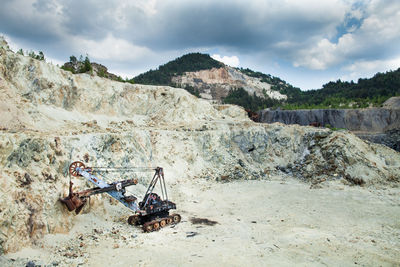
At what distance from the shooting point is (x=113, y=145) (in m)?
16.5

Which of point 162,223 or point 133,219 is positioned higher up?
point 133,219

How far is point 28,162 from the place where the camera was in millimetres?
10820

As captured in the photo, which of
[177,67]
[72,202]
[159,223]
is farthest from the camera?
[177,67]

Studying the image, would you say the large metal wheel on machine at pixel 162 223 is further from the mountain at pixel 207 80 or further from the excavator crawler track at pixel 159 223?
the mountain at pixel 207 80

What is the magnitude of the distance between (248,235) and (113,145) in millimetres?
10256

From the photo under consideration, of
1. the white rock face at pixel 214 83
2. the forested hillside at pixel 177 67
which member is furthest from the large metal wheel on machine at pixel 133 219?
the forested hillside at pixel 177 67

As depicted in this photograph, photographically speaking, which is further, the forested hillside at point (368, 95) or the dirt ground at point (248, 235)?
the forested hillside at point (368, 95)

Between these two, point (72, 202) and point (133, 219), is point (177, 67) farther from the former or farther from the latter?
point (72, 202)

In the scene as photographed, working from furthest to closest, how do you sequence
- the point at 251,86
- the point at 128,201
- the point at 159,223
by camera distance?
1. the point at 251,86
2. the point at 159,223
3. the point at 128,201

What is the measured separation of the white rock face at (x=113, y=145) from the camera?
32.3 feet

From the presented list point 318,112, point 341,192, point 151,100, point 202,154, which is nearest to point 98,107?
point 151,100

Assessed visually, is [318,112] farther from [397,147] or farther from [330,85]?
[330,85]

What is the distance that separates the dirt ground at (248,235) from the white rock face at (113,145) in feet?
3.55

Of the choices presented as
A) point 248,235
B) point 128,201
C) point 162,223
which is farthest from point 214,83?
point 248,235
